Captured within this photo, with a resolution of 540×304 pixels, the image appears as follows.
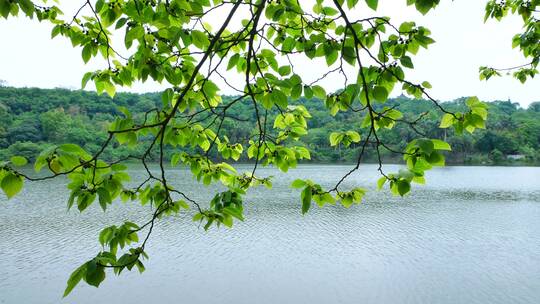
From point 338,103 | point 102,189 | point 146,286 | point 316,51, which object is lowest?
point 146,286

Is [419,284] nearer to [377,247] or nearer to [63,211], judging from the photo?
[377,247]

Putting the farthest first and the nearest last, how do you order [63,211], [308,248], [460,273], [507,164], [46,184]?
[507,164] → [46,184] → [63,211] → [308,248] → [460,273]

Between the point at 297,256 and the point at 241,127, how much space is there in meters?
31.5

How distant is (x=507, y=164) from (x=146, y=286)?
45.3m

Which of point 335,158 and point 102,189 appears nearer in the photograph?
point 102,189

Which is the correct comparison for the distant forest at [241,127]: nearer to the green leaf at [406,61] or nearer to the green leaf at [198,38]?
the green leaf at [198,38]

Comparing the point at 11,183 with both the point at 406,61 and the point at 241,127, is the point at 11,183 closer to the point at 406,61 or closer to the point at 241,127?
the point at 406,61

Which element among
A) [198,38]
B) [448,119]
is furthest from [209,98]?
[448,119]

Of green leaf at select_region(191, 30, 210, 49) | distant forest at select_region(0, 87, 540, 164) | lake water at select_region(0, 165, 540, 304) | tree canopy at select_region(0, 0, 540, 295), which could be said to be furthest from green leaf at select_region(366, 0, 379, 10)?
distant forest at select_region(0, 87, 540, 164)

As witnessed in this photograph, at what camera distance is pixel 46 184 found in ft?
74.2

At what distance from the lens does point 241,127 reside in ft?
135

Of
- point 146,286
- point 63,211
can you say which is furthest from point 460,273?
point 63,211

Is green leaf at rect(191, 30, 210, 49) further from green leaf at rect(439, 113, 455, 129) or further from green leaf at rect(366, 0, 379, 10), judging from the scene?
green leaf at rect(439, 113, 455, 129)

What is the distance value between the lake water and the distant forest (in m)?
21.8
